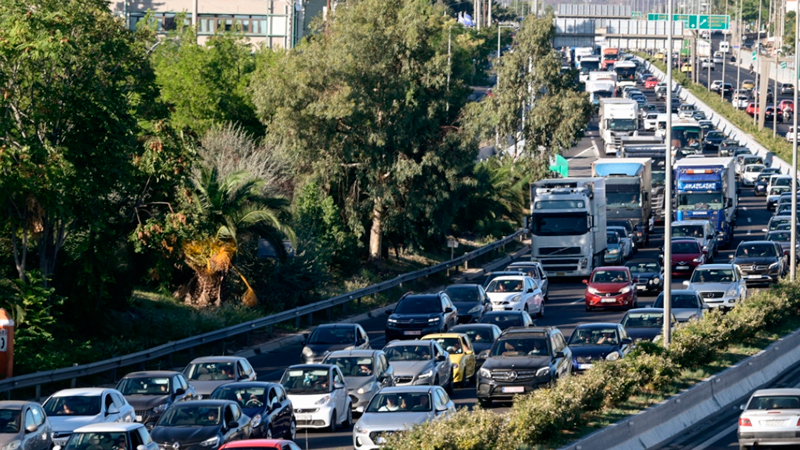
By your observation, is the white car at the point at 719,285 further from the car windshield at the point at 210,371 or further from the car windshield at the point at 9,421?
the car windshield at the point at 9,421

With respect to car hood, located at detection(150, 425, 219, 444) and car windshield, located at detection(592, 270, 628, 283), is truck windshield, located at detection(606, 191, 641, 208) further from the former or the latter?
car hood, located at detection(150, 425, 219, 444)

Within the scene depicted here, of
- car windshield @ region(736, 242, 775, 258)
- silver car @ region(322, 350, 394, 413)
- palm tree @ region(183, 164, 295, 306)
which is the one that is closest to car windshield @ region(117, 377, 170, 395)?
silver car @ region(322, 350, 394, 413)

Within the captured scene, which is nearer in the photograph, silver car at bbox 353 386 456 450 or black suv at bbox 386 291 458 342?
silver car at bbox 353 386 456 450

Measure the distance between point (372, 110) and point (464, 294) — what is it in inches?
480

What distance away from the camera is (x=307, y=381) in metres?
25.1

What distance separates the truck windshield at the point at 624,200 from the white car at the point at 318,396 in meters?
35.2

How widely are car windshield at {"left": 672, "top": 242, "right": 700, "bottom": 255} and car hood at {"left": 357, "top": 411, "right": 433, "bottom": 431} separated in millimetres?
29667

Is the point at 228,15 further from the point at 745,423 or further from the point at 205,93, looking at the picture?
the point at 745,423

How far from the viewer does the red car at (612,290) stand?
41.7 metres

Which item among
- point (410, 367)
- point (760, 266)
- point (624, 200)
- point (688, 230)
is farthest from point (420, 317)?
point (624, 200)

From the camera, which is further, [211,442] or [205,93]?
[205,93]

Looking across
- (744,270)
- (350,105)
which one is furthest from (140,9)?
(744,270)

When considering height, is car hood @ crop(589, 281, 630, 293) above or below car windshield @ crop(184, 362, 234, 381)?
below

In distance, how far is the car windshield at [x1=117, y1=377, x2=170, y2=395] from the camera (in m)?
24.5
